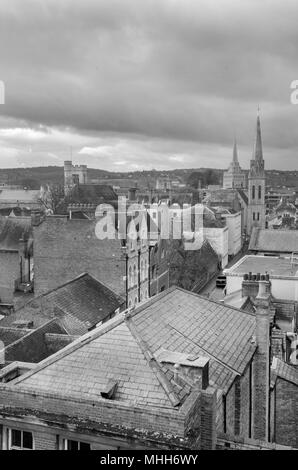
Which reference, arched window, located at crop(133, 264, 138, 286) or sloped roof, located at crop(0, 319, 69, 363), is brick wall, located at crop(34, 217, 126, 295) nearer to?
arched window, located at crop(133, 264, 138, 286)

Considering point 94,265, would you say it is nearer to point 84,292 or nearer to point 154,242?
point 84,292

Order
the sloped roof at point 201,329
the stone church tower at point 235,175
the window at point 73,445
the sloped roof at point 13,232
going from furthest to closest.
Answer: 1. the stone church tower at point 235,175
2. the sloped roof at point 13,232
3. the sloped roof at point 201,329
4. the window at point 73,445

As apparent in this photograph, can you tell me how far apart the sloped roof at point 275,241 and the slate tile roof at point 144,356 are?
43.3m

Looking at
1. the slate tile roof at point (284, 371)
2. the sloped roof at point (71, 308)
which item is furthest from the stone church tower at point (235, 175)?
the slate tile roof at point (284, 371)

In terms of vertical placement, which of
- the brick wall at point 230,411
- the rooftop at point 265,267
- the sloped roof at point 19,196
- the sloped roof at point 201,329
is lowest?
the brick wall at point 230,411

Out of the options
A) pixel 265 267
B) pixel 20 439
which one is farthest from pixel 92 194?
pixel 20 439

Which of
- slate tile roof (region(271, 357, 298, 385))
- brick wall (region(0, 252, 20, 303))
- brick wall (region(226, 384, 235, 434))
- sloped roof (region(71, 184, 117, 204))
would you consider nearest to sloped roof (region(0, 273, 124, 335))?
brick wall (region(0, 252, 20, 303))

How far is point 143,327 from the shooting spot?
14125mm

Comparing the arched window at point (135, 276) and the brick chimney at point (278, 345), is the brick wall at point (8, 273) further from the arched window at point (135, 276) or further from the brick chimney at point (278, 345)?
the brick chimney at point (278, 345)

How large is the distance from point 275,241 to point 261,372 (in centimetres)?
4621

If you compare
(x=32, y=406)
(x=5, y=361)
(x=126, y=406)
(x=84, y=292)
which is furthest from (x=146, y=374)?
(x=84, y=292)

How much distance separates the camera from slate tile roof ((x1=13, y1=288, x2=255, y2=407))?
11398 millimetres

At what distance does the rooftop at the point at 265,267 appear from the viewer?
105 feet
